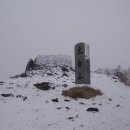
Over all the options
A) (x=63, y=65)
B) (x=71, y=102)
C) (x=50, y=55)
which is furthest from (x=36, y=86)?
(x=50, y=55)

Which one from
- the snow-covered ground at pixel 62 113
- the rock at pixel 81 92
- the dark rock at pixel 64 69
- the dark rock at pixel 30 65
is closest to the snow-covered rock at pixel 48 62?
the dark rock at pixel 30 65

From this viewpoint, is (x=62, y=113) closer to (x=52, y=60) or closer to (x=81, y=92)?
(x=81, y=92)

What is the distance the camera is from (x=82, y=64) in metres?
10.9

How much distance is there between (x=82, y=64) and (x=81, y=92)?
2.10 metres

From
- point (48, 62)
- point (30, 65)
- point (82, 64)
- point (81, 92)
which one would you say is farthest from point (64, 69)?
point (81, 92)

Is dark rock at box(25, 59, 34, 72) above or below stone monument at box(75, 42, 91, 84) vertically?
below

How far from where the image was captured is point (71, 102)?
27.7ft

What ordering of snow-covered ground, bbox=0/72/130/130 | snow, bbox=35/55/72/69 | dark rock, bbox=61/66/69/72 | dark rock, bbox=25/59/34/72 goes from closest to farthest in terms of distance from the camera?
snow-covered ground, bbox=0/72/130/130, dark rock, bbox=61/66/69/72, snow, bbox=35/55/72/69, dark rock, bbox=25/59/34/72

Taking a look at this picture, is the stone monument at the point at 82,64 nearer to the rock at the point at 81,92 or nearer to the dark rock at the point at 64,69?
the rock at the point at 81,92

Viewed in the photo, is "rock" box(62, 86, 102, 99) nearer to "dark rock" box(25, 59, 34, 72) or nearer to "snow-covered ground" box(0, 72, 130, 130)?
"snow-covered ground" box(0, 72, 130, 130)

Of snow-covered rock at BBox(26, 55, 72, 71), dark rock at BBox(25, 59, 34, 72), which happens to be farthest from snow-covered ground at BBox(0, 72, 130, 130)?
dark rock at BBox(25, 59, 34, 72)

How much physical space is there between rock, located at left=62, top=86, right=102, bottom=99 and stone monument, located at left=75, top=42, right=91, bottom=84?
1.19 meters

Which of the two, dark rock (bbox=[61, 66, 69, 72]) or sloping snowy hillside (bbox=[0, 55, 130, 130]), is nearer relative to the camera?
sloping snowy hillside (bbox=[0, 55, 130, 130])

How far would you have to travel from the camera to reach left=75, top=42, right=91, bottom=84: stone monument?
425 inches
